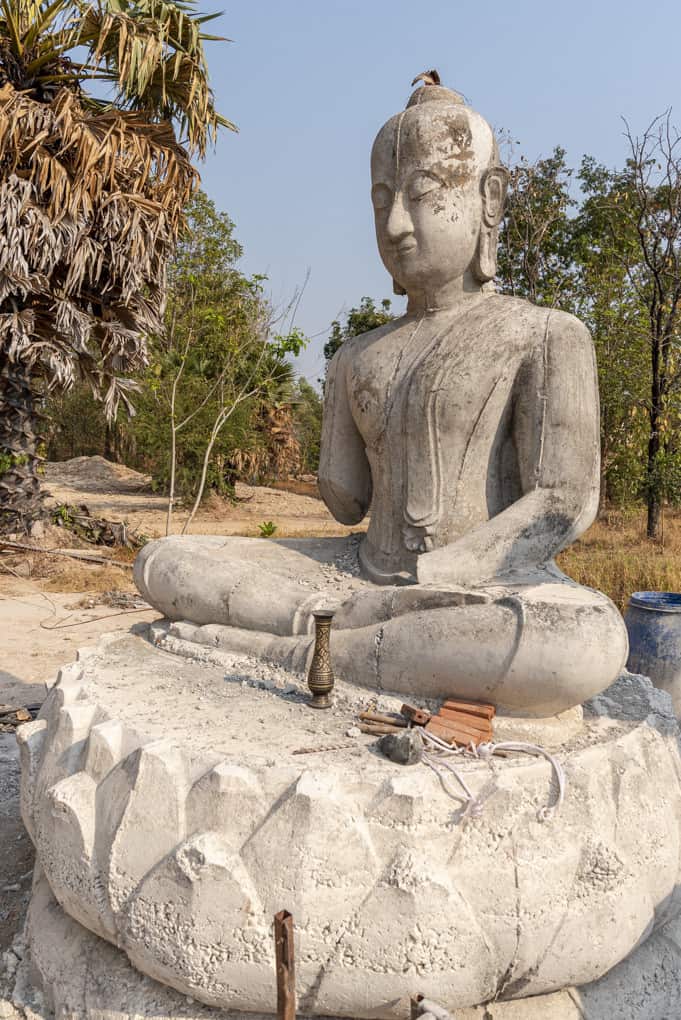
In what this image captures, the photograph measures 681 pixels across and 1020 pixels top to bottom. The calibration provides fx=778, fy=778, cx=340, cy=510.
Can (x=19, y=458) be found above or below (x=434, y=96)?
below

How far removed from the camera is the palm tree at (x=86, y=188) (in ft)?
24.1

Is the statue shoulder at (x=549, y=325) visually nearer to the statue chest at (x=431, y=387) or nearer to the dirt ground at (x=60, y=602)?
the statue chest at (x=431, y=387)

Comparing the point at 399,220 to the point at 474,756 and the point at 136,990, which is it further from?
the point at 136,990

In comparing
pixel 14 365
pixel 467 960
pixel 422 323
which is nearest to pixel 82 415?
pixel 14 365

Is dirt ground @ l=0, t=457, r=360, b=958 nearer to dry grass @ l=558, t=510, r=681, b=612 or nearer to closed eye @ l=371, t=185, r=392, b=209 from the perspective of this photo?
closed eye @ l=371, t=185, r=392, b=209

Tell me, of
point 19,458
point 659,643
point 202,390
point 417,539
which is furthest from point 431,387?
point 202,390

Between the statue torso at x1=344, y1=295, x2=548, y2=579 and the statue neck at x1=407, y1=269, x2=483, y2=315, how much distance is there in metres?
0.05

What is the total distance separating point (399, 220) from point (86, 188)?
18.2 feet

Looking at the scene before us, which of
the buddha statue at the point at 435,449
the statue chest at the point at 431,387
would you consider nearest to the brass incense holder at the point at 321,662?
the buddha statue at the point at 435,449

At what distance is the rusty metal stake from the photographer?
1.51 meters

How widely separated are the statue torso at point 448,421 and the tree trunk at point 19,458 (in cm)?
637

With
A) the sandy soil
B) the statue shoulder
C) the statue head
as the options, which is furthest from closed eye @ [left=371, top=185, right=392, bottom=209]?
the sandy soil

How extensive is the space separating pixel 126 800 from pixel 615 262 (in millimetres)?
12897

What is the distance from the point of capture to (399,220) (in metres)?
3.11
